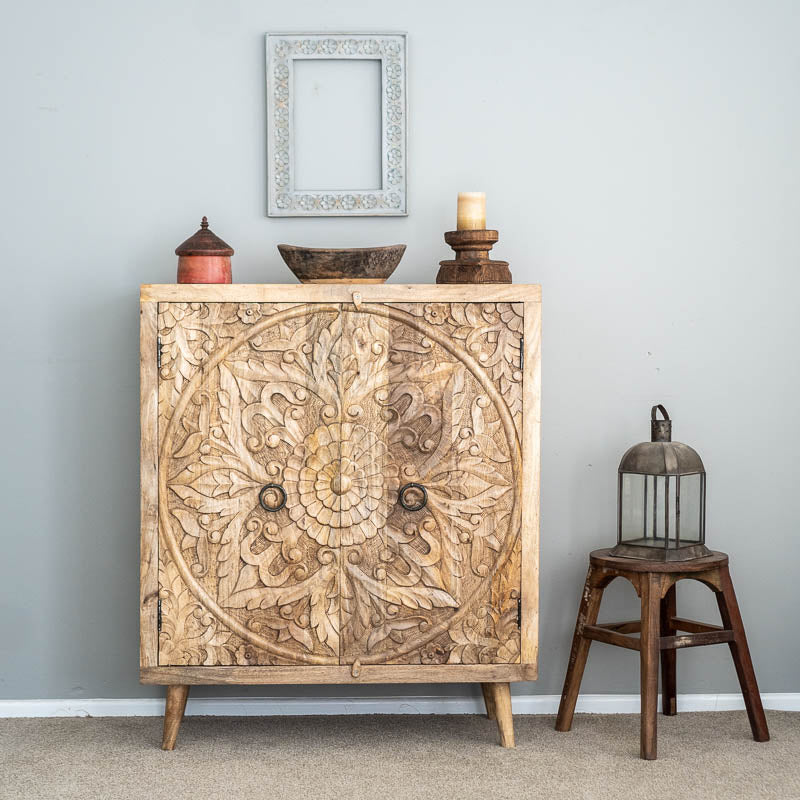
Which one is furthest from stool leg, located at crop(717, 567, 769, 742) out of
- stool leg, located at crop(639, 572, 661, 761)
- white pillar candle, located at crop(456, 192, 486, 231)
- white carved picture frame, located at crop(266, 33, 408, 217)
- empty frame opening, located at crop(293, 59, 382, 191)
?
empty frame opening, located at crop(293, 59, 382, 191)

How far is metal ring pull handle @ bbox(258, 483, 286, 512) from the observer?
2.20m

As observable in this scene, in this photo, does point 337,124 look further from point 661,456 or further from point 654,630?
point 654,630

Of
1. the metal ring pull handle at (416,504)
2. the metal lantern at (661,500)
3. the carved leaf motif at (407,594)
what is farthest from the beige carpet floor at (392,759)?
the metal ring pull handle at (416,504)

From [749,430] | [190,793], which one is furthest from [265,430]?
[749,430]

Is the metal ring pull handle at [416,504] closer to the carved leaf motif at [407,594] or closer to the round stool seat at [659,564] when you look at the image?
the carved leaf motif at [407,594]

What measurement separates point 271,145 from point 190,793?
1.71 m

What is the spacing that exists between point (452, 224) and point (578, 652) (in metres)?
1.25

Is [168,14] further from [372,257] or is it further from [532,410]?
[532,410]

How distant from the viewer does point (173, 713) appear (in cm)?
228

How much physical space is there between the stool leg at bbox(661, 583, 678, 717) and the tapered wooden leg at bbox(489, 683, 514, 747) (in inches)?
19.9

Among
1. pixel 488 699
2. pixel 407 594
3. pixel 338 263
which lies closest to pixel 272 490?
pixel 407 594

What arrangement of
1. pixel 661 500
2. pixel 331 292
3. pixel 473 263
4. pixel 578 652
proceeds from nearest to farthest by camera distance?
1. pixel 331 292
2. pixel 473 263
3. pixel 578 652
4. pixel 661 500

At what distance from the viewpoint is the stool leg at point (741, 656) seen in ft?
7.66

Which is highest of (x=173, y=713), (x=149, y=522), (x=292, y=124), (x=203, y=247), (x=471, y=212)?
(x=292, y=124)
